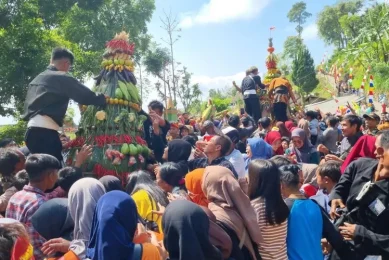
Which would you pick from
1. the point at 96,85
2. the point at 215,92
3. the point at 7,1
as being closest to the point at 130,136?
the point at 96,85

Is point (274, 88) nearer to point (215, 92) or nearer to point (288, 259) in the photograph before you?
point (288, 259)

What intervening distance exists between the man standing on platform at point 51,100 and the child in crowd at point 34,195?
1.29 meters

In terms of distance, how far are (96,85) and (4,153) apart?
60.3 inches

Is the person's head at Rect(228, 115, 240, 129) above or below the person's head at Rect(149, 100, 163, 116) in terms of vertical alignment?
below

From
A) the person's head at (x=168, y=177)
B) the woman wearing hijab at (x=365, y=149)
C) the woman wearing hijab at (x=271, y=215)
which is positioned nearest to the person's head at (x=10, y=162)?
the person's head at (x=168, y=177)

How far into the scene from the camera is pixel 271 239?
314cm

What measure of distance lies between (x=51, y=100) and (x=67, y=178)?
52.2 inches

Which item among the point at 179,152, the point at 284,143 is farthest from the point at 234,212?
the point at 284,143

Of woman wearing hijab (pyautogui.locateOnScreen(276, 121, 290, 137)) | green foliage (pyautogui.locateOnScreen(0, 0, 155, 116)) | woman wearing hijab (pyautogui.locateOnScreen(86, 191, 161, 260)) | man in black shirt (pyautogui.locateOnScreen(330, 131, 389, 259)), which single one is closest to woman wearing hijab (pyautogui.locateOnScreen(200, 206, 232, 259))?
woman wearing hijab (pyautogui.locateOnScreen(86, 191, 161, 260))

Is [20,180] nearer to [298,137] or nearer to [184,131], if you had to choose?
[298,137]

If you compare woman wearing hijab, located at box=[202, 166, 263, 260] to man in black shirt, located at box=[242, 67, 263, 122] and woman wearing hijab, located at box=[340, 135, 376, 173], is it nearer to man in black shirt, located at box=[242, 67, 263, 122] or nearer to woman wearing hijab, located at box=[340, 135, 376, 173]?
woman wearing hijab, located at box=[340, 135, 376, 173]

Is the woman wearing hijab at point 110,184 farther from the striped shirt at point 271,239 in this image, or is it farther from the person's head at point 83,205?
the striped shirt at point 271,239

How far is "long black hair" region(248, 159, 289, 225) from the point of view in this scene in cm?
312

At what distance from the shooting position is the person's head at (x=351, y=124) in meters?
5.31
